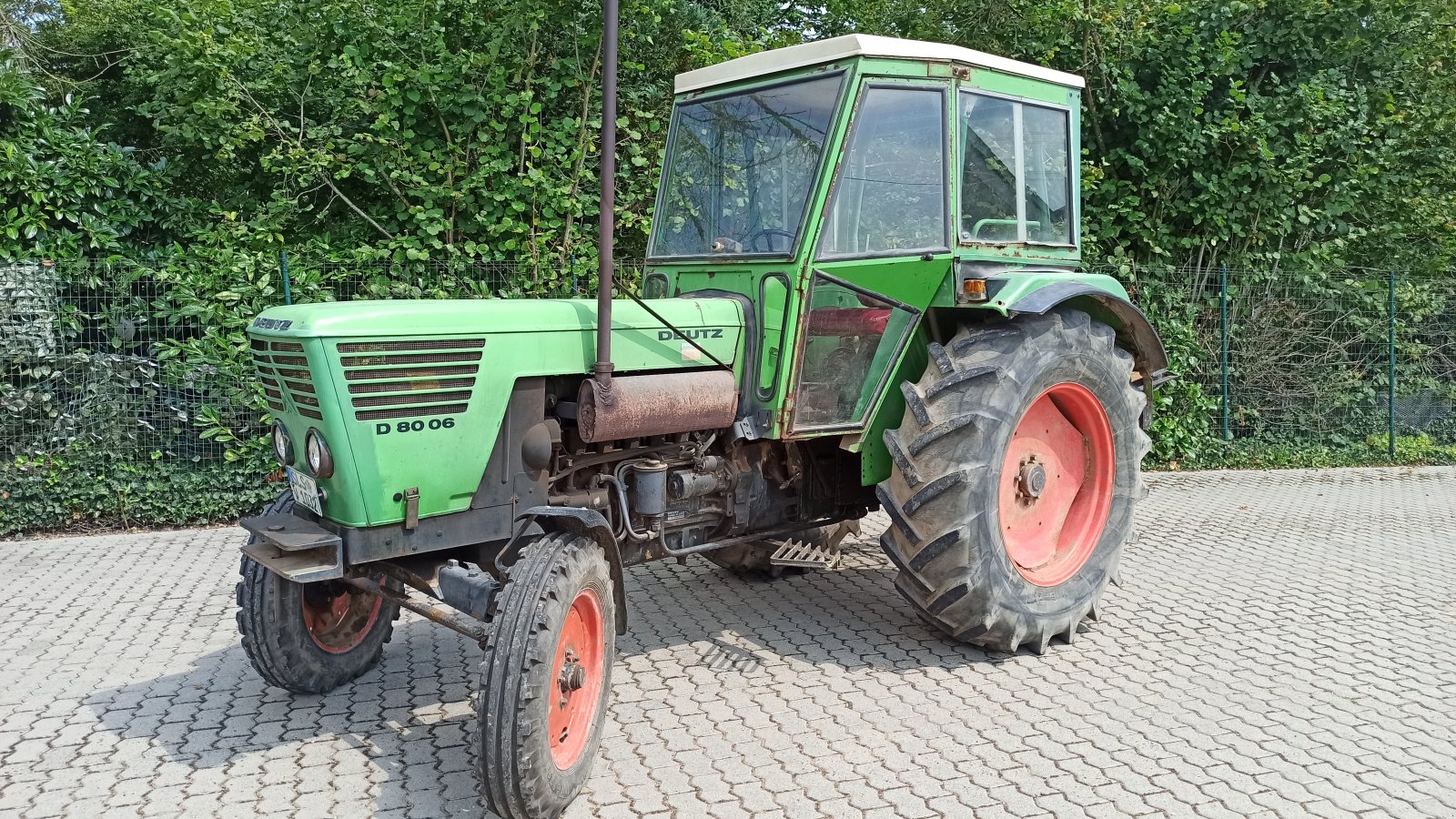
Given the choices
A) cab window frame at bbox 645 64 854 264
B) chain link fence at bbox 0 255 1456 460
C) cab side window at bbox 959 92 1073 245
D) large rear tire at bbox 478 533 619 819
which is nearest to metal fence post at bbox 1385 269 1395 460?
chain link fence at bbox 0 255 1456 460

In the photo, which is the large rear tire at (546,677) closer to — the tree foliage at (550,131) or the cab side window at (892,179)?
the cab side window at (892,179)

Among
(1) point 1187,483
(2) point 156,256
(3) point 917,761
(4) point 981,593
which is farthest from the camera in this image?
(1) point 1187,483

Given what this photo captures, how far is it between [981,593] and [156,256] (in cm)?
600

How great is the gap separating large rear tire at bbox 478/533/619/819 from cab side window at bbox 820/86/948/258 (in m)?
1.60

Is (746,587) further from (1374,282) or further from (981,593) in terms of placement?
(1374,282)

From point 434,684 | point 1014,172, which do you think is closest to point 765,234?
point 1014,172

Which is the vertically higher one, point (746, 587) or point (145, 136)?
point (145, 136)

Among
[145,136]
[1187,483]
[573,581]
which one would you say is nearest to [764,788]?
[573,581]

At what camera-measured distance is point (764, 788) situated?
3.32 metres

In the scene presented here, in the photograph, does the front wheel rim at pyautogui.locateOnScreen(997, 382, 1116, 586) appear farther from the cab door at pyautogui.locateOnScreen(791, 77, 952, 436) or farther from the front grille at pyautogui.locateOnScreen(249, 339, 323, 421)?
the front grille at pyautogui.locateOnScreen(249, 339, 323, 421)

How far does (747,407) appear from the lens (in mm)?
4191

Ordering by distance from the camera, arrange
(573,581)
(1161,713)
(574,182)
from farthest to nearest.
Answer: (574,182) < (1161,713) < (573,581)

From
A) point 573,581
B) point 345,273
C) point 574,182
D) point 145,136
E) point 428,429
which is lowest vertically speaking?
point 573,581

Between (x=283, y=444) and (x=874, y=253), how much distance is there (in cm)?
231
